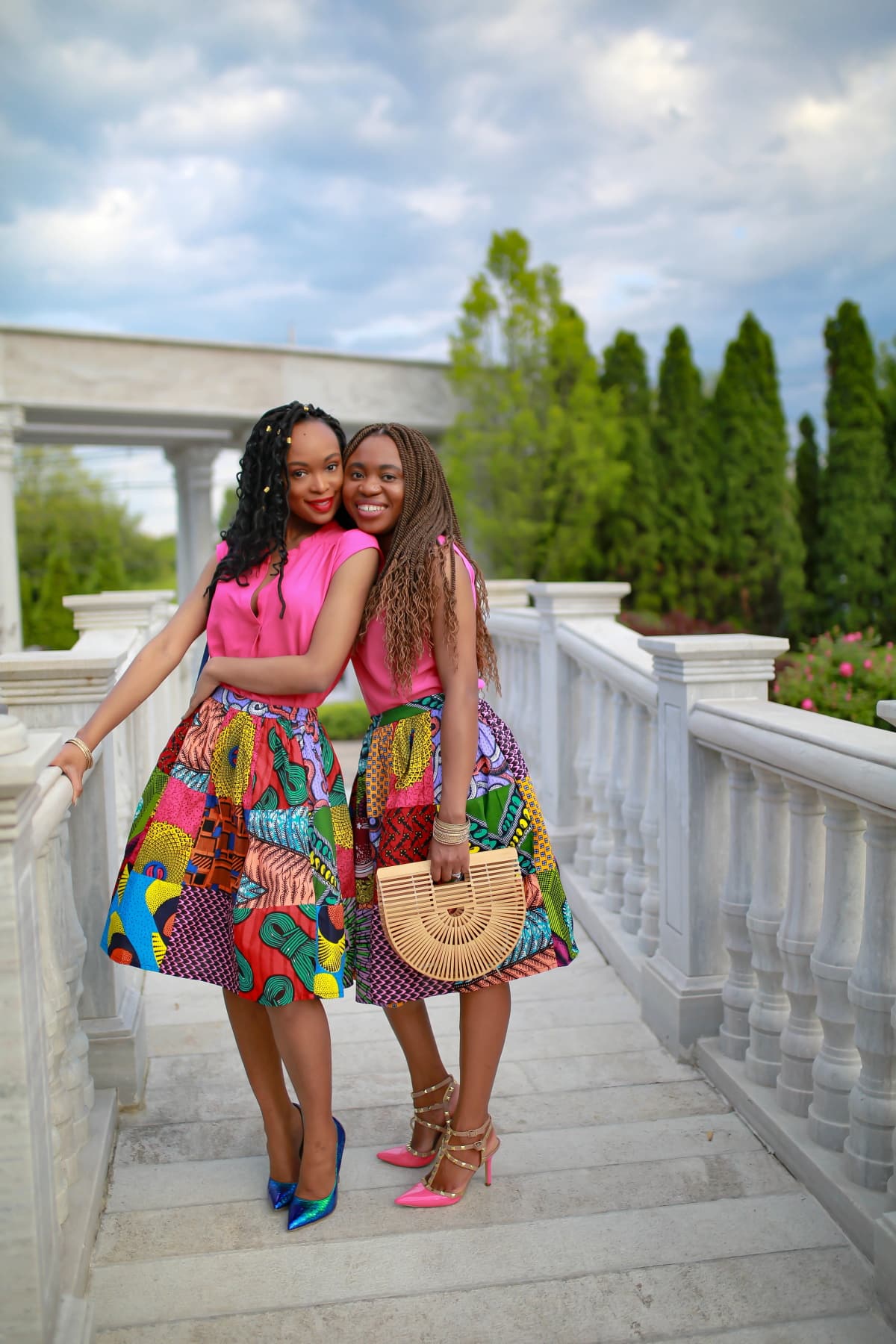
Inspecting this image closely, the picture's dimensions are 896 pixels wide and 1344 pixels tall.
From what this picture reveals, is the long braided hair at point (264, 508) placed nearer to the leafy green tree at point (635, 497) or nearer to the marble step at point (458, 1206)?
the marble step at point (458, 1206)

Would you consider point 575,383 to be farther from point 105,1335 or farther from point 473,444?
point 105,1335

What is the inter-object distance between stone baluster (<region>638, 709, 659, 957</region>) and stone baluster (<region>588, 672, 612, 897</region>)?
0.45 m

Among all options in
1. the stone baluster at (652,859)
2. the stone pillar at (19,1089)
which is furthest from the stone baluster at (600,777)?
the stone pillar at (19,1089)

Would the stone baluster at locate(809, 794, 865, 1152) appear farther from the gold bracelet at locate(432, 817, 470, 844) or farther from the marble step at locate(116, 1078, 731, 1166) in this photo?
the gold bracelet at locate(432, 817, 470, 844)

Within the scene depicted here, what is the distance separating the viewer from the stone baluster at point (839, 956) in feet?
6.39

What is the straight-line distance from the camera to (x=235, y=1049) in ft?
9.20

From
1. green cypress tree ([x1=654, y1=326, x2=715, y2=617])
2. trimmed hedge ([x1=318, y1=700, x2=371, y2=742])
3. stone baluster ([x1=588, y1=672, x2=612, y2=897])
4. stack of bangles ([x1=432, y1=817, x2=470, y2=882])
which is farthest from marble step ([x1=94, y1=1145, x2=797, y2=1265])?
green cypress tree ([x1=654, y1=326, x2=715, y2=617])

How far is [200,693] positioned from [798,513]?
13.8m

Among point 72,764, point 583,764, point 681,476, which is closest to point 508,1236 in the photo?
point 72,764

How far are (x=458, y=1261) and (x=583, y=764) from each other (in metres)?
2.28

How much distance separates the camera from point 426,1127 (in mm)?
2207

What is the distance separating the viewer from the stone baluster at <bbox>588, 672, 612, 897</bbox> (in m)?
3.67

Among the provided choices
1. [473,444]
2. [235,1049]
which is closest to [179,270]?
[473,444]

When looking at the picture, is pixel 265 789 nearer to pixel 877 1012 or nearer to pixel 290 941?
pixel 290 941
